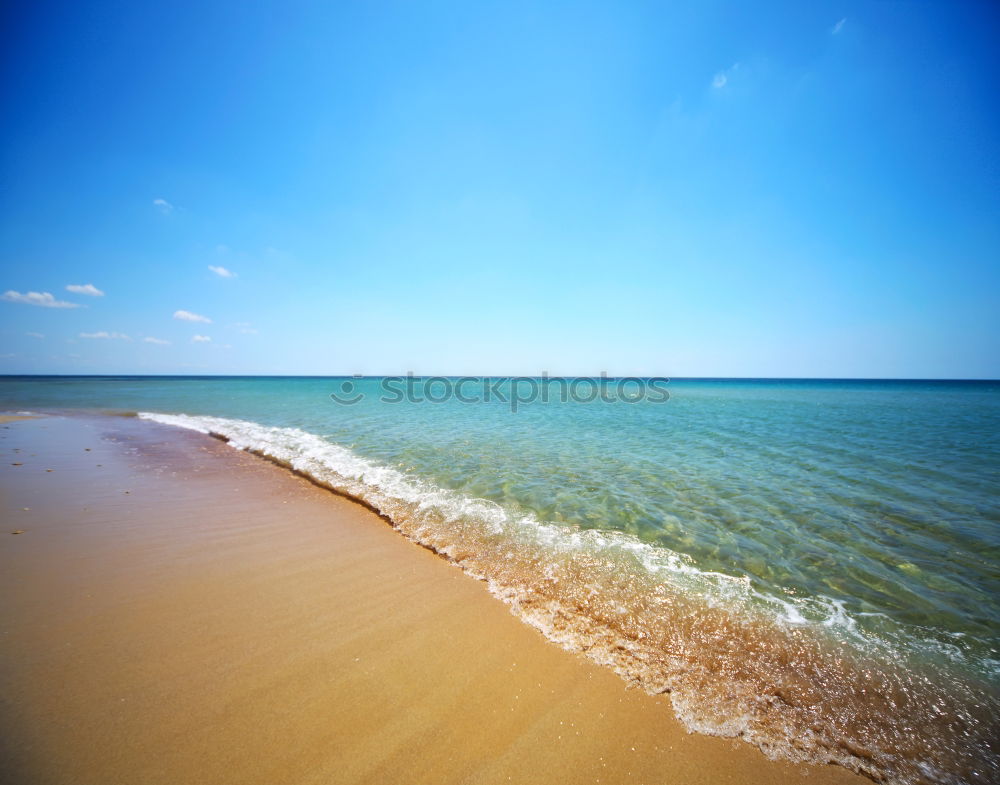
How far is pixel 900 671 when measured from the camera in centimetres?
348

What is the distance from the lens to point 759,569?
532cm

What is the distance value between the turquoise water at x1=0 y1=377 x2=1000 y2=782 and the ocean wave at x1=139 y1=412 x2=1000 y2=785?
0.02 m

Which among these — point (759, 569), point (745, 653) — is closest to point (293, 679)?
point (745, 653)

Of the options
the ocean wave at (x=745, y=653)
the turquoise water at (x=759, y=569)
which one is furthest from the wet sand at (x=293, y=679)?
the turquoise water at (x=759, y=569)

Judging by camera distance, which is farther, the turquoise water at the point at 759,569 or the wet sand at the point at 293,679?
the turquoise water at the point at 759,569

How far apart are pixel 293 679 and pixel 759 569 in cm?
612

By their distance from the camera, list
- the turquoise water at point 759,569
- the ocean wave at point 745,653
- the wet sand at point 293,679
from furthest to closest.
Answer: the turquoise water at point 759,569, the ocean wave at point 745,653, the wet sand at point 293,679

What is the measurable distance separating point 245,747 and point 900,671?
5847mm

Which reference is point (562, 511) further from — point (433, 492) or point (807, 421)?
point (807, 421)

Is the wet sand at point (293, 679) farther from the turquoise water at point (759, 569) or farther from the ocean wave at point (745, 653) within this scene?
the turquoise water at point (759, 569)

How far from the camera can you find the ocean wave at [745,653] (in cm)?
278

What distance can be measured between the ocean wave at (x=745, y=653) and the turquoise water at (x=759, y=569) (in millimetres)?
19

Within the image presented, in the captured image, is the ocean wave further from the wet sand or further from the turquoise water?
the wet sand

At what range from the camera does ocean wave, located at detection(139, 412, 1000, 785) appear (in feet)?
9.13
